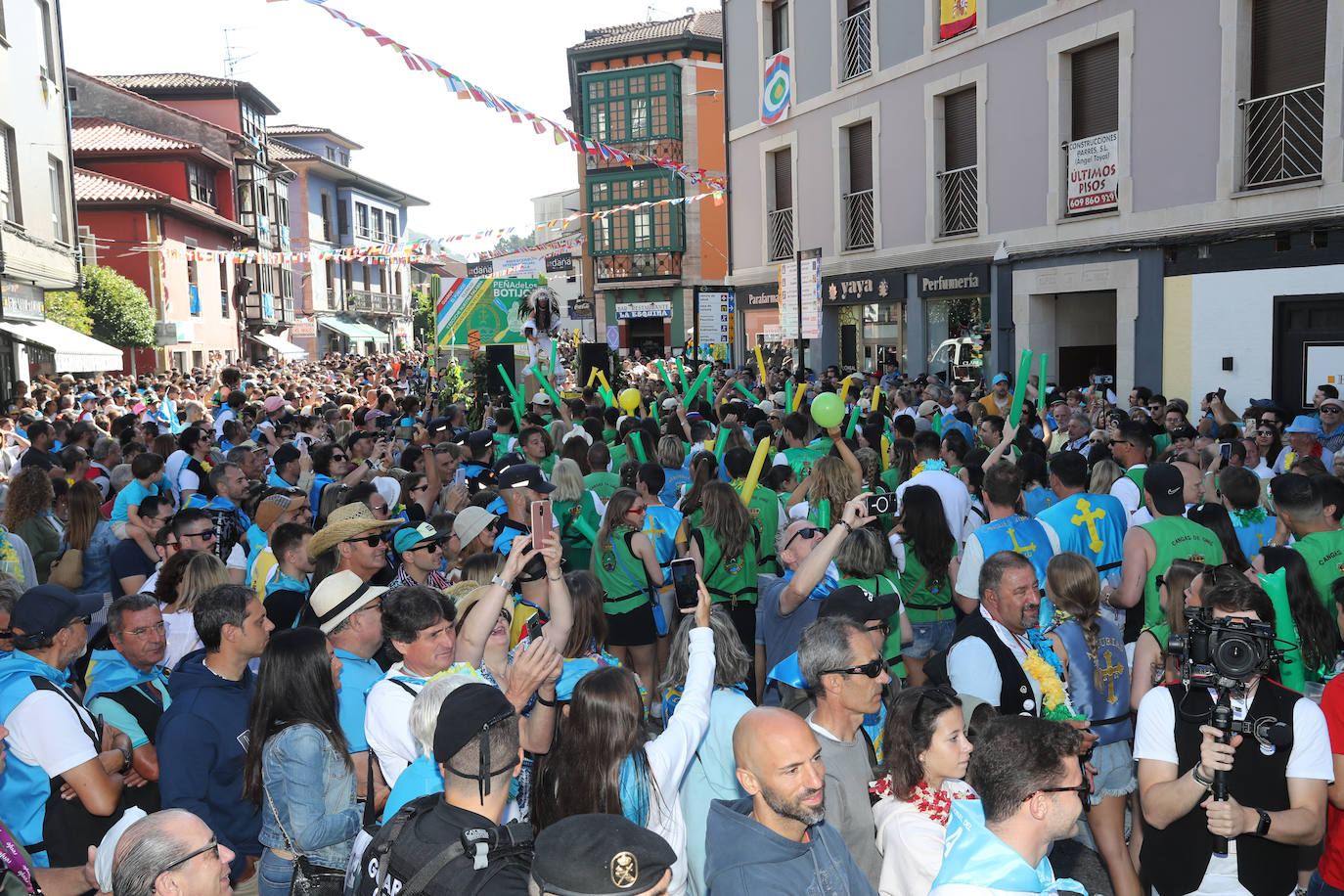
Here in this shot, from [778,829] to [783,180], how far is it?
22.6m

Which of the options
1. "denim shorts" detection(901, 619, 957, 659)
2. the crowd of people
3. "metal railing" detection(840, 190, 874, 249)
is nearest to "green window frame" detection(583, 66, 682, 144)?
"metal railing" detection(840, 190, 874, 249)

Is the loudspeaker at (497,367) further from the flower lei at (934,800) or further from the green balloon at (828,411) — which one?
the flower lei at (934,800)

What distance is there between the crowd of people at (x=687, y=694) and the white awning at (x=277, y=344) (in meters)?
39.6

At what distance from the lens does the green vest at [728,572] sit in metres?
6.44

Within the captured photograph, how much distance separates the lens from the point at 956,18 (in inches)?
686

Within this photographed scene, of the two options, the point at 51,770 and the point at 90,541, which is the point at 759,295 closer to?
the point at 90,541

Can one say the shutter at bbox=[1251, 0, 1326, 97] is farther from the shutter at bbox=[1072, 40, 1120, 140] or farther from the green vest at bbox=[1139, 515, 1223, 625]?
the green vest at bbox=[1139, 515, 1223, 625]

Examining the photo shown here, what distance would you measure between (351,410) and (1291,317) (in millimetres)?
11782

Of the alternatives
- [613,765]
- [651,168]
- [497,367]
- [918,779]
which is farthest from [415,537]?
[651,168]

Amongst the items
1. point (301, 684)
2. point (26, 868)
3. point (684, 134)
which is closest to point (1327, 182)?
point (301, 684)

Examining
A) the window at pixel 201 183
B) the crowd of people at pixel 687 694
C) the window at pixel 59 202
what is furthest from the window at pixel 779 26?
the window at pixel 201 183

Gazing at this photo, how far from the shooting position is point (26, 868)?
10.3 ft

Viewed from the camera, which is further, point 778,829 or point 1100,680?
point 1100,680

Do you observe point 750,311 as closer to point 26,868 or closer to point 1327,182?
point 1327,182
